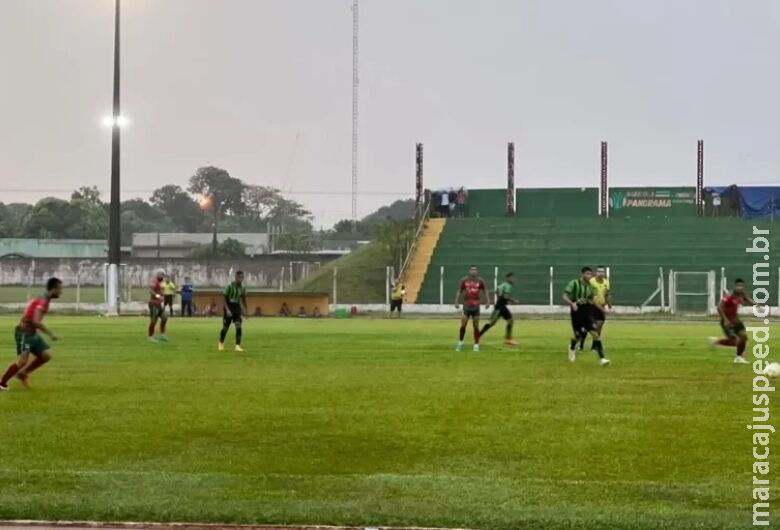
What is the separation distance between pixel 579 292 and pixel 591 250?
42190 millimetres

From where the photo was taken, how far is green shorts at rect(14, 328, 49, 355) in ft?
57.4

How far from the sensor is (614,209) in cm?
7312

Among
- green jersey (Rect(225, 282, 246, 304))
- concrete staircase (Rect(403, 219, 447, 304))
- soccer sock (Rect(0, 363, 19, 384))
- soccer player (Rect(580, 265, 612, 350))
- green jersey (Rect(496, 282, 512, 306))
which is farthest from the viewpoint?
concrete staircase (Rect(403, 219, 447, 304))

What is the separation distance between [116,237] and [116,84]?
7298 millimetres

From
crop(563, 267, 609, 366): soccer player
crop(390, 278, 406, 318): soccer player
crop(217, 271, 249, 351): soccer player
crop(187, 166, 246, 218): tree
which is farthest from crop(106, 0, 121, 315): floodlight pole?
crop(187, 166, 246, 218): tree

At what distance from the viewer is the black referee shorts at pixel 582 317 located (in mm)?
22375

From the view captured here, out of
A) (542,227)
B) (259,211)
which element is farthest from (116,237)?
(259,211)

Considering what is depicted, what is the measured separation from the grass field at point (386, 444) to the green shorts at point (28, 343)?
611mm

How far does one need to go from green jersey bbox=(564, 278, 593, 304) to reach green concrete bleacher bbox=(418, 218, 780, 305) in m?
33.9

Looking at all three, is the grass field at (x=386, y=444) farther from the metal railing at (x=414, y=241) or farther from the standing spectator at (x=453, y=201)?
the standing spectator at (x=453, y=201)

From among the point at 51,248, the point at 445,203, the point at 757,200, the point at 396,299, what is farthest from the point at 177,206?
the point at 396,299

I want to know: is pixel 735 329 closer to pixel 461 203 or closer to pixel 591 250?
pixel 591 250

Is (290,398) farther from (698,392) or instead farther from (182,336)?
(182,336)

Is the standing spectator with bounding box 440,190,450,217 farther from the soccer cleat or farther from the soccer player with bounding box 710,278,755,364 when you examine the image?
the soccer cleat
